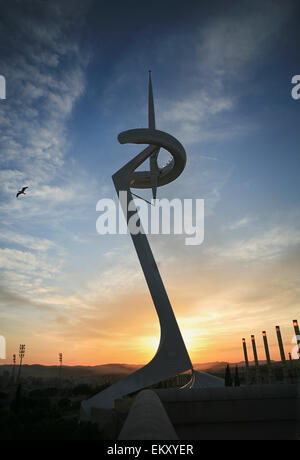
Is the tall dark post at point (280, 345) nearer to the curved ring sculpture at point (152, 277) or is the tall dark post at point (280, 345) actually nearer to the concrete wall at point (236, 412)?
the concrete wall at point (236, 412)

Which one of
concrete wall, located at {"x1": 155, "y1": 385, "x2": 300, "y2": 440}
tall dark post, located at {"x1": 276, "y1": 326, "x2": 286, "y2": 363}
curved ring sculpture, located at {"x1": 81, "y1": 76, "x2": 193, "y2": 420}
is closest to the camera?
concrete wall, located at {"x1": 155, "y1": 385, "x2": 300, "y2": 440}

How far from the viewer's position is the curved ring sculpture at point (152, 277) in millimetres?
17375

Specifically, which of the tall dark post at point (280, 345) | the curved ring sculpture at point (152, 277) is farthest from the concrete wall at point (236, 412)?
the tall dark post at point (280, 345)

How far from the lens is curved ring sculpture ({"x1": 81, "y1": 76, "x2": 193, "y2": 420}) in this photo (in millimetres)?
17375

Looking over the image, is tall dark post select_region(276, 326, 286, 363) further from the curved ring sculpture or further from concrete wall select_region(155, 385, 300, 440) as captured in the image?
the curved ring sculpture

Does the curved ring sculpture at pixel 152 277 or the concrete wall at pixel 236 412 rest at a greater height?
the curved ring sculpture at pixel 152 277

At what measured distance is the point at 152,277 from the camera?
67.8 ft

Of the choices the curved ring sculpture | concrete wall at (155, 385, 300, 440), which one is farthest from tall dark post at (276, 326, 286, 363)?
the curved ring sculpture
